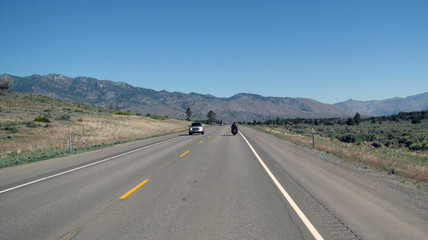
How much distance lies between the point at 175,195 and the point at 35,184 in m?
4.75

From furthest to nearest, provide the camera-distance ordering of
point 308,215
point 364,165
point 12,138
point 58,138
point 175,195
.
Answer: point 58,138 < point 12,138 < point 364,165 < point 175,195 < point 308,215

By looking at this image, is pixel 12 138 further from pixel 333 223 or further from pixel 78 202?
pixel 333 223

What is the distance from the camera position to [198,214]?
6133 millimetres

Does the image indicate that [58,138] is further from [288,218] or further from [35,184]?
[288,218]

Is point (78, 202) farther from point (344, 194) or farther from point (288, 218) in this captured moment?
point (344, 194)

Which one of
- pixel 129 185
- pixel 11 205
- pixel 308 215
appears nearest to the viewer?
pixel 308 215

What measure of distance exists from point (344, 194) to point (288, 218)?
2833 mm

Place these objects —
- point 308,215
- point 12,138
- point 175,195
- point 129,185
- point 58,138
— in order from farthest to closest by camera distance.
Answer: point 58,138, point 12,138, point 129,185, point 175,195, point 308,215

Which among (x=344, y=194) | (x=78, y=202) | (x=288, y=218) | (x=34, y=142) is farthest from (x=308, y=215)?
(x=34, y=142)

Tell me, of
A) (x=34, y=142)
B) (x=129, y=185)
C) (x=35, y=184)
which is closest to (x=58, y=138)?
(x=34, y=142)

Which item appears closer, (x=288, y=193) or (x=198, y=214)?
(x=198, y=214)

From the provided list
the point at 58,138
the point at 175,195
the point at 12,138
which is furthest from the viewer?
the point at 58,138

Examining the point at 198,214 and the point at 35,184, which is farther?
the point at 35,184

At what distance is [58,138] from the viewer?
28609 mm
